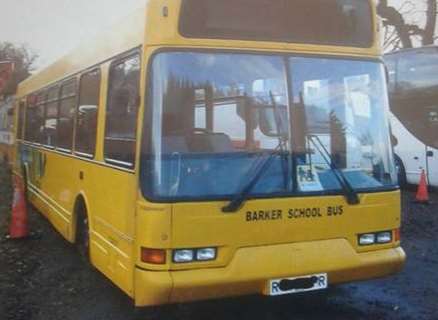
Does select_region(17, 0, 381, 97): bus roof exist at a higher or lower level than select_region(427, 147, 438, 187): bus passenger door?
higher

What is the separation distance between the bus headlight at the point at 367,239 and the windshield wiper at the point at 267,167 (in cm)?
85

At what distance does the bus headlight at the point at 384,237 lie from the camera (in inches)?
202

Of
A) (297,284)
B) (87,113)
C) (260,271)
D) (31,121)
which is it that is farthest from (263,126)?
(31,121)

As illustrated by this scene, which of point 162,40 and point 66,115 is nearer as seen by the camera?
point 162,40

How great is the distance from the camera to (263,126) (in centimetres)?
473

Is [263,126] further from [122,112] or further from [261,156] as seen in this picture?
[122,112]

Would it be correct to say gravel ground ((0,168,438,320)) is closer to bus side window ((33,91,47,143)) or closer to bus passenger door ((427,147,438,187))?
bus side window ((33,91,47,143))

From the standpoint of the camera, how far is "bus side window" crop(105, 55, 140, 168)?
4762 mm

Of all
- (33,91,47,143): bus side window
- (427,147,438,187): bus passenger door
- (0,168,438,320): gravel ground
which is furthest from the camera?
(427,147,438,187): bus passenger door

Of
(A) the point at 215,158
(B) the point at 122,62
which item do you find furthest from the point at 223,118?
(B) the point at 122,62

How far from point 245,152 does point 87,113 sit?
2.28m

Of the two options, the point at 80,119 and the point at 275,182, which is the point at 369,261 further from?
the point at 80,119

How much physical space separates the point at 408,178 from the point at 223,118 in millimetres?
10085

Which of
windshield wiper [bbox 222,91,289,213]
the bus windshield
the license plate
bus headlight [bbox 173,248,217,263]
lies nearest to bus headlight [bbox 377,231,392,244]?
the bus windshield
